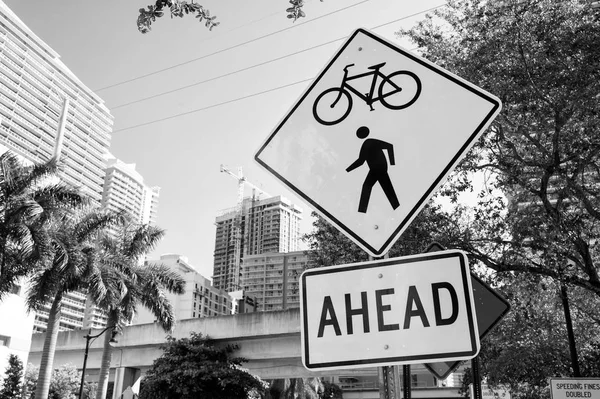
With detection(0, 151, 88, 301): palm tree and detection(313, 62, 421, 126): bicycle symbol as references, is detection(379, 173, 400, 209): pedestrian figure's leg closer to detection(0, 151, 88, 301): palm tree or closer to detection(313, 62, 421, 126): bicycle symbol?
detection(313, 62, 421, 126): bicycle symbol

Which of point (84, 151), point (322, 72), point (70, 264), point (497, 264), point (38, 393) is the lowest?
point (38, 393)

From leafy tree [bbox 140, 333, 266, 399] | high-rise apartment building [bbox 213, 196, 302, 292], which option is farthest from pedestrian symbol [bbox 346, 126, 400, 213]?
high-rise apartment building [bbox 213, 196, 302, 292]

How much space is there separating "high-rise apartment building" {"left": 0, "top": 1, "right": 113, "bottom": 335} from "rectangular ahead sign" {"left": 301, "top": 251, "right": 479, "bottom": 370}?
5282 inches

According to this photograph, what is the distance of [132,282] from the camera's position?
24.5 m

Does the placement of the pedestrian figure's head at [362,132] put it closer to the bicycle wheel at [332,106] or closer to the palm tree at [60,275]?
the bicycle wheel at [332,106]

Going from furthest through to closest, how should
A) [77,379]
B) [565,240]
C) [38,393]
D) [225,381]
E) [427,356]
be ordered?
[77,379] → [225,381] → [38,393] → [565,240] → [427,356]

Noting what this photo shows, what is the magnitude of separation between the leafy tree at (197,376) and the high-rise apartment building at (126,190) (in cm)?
14374

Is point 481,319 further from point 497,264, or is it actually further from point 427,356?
point 497,264

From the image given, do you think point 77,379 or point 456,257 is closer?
point 456,257

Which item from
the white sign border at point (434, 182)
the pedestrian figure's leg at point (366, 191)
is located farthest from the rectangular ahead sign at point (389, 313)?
the pedestrian figure's leg at point (366, 191)

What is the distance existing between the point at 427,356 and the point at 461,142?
0.81 m

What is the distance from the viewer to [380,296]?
1922 millimetres

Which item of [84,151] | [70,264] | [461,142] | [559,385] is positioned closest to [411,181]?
[461,142]

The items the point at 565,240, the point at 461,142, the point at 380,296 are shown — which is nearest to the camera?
the point at 380,296
